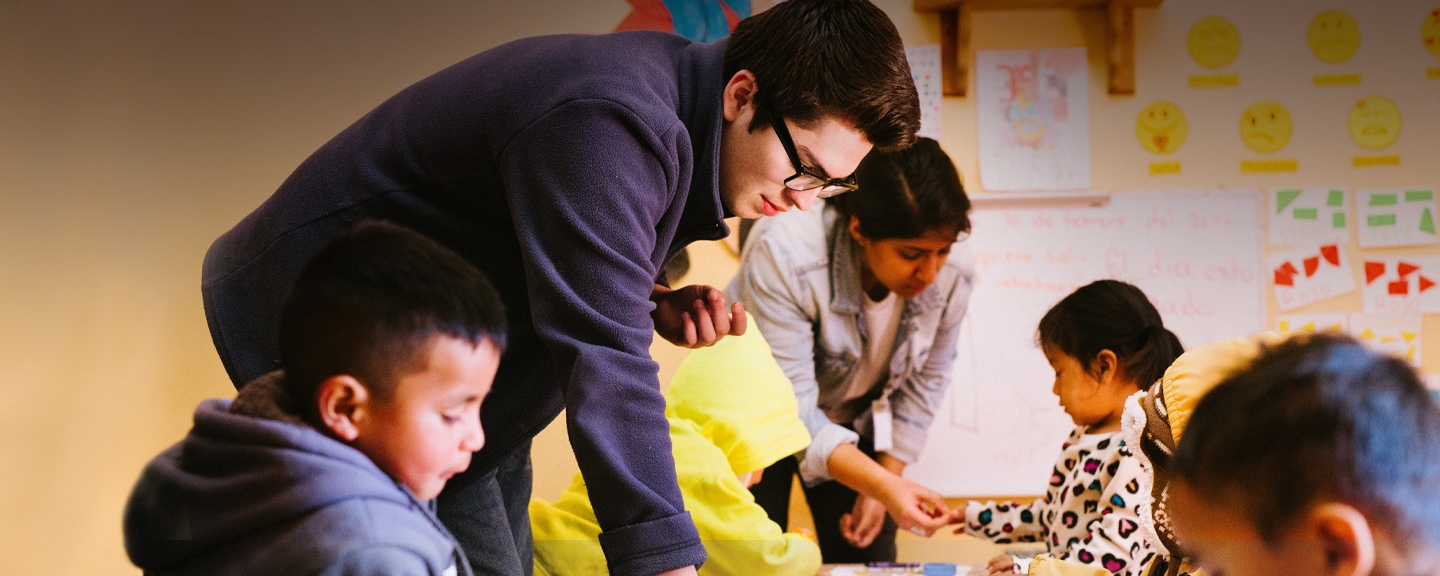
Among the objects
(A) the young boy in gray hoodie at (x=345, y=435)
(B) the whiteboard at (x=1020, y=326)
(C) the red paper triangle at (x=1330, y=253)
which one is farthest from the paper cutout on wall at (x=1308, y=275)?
(A) the young boy in gray hoodie at (x=345, y=435)

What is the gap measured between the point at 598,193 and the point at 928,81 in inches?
60.5

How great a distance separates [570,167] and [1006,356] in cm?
160

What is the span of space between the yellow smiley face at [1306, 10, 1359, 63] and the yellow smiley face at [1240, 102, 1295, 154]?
0.46 ft

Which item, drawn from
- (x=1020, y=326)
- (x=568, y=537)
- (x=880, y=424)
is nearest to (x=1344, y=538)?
(x=568, y=537)

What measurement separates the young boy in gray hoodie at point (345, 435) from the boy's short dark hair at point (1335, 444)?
0.37m

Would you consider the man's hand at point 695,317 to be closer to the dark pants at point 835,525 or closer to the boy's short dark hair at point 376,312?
the boy's short dark hair at point 376,312

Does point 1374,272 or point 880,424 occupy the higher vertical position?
point 1374,272

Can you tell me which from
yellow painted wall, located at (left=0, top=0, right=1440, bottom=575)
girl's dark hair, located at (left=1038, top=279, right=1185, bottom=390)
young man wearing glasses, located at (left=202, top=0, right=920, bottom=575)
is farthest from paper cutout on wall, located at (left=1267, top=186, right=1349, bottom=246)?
young man wearing glasses, located at (left=202, top=0, right=920, bottom=575)

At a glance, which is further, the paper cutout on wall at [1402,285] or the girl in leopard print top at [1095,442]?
the paper cutout on wall at [1402,285]

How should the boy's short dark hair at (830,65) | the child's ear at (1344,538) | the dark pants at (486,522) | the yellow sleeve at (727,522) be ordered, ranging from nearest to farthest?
the child's ear at (1344,538), the boy's short dark hair at (830,65), the dark pants at (486,522), the yellow sleeve at (727,522)

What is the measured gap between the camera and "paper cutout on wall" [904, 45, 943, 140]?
201cm

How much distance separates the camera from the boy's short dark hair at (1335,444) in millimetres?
439

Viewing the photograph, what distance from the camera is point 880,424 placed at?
1.78 meters

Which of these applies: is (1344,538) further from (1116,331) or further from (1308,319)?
(1308,319)
